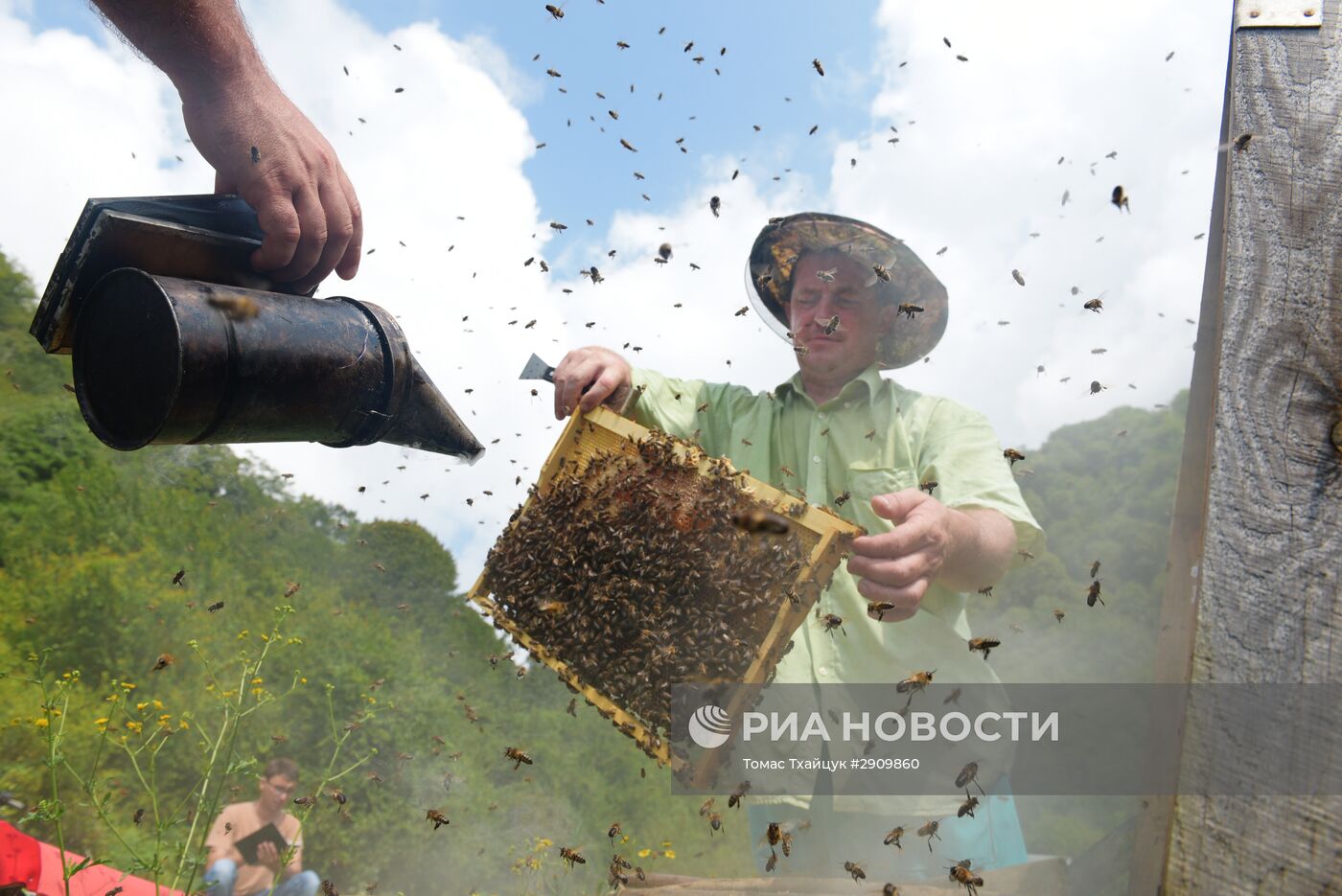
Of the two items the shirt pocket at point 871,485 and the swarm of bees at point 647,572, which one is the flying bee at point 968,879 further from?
the shirt pocket at point 871,485

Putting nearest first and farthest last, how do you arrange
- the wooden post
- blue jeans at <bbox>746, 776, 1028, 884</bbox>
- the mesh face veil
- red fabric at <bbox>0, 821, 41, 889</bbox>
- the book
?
the wooden post < red fabric at <bbox>0, 821, 41, 889</bbox> < blue jeans at <bbox>746, 776, 1028, 884</bbox> < the mesh face veil < the book

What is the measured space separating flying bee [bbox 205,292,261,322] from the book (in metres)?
8.31

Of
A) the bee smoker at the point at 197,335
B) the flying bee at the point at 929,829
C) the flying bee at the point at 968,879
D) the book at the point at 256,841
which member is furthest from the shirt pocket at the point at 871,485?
the book at the point at 256,841

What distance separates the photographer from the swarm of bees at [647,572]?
3.43 metres

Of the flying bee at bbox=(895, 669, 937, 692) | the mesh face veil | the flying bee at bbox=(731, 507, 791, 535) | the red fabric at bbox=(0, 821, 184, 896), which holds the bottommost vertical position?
the red fabric at bbox=(0, 821, 184, 896)

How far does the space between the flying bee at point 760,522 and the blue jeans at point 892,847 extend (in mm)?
2084

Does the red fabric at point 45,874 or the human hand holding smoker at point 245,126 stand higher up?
the human hand holding smoker at point 245,126

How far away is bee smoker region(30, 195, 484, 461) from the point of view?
272 cm

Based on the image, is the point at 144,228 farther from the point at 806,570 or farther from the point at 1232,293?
the point at 1232,293

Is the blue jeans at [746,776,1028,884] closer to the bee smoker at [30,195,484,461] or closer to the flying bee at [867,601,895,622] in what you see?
the flying bee at [867,601,895,622]

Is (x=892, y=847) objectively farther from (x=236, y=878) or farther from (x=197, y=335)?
(x=236, y=878)

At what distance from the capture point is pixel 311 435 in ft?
10.5

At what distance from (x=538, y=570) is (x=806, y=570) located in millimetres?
1340

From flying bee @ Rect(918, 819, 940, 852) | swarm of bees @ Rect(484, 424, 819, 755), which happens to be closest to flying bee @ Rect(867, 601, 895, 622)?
swarm of bees @ Rect(484, 424, 819, 755)
